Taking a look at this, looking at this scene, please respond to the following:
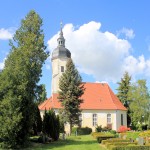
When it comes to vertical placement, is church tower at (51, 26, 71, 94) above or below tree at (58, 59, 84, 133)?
above

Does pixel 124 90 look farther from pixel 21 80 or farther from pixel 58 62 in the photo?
pixel 21 80

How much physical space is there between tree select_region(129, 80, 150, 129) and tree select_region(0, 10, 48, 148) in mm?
34756

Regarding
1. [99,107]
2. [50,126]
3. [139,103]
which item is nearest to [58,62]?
[99,107]

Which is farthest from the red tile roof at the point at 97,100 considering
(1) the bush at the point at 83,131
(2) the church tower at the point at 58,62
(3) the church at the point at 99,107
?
(2) the church tower at the point at 58,62

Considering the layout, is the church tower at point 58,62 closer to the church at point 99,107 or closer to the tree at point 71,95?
the church at point 99,107

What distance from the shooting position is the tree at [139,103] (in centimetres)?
6102

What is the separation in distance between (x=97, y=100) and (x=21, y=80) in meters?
34.5

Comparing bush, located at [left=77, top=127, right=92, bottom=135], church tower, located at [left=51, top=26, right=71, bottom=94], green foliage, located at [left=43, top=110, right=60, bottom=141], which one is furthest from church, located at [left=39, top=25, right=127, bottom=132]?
green foliage, located at [left=43, top=110, right=60, bottom=141]

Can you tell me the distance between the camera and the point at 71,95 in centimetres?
4775

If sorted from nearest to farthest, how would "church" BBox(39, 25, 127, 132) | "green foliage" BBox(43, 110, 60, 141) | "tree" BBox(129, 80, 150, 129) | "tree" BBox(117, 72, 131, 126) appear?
"green foliage" BBox(43, 110, 60, 141), "church" BBox(39, 25, 127, 132), "tree" BBox(129, 80, 150, 129), "tree" BBox(117, 72, 131, 126)

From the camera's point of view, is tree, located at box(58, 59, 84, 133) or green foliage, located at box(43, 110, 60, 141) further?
tree, located at box(58, 59, 84, 133)

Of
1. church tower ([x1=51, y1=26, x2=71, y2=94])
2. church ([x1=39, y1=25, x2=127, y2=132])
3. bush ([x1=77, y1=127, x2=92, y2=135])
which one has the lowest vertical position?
bush ([x1=77, y1=127, x2=92, y2=135])

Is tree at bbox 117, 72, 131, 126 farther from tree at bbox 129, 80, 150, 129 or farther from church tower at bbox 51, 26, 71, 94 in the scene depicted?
church tower at bbox 51, 26, 71, 94

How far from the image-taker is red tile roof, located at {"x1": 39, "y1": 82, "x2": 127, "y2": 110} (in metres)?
59.3
